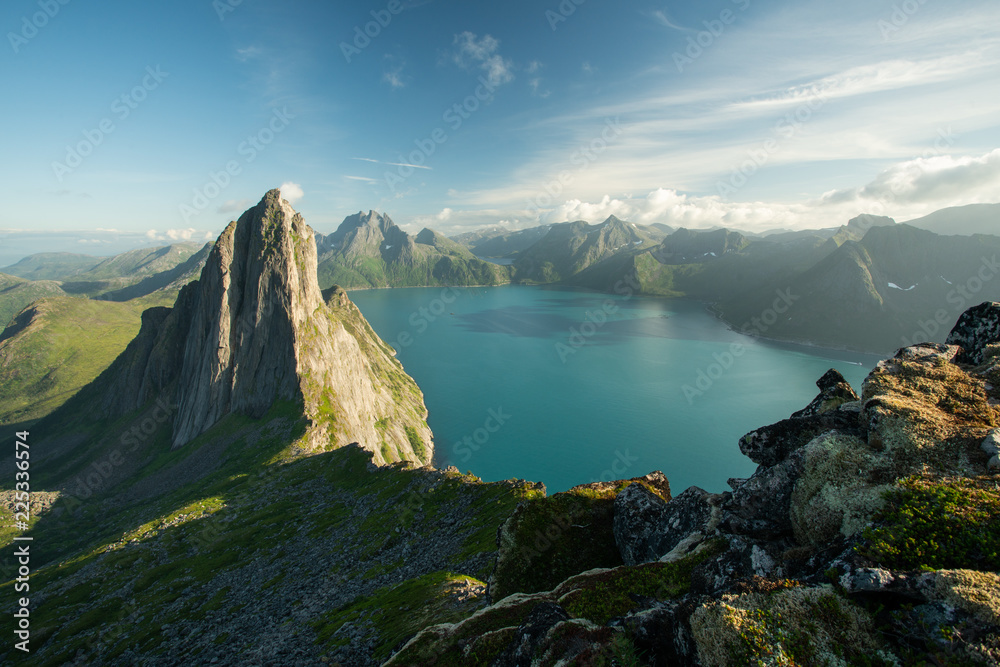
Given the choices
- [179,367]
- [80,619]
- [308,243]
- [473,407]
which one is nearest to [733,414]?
[473,407]

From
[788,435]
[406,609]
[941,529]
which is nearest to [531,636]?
[941,529]

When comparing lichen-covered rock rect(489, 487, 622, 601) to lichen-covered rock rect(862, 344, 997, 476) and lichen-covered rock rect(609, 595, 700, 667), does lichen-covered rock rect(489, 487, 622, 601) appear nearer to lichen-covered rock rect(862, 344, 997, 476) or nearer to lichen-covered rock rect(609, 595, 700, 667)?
lichen-covered rock rect(609, 595, 700, 667)

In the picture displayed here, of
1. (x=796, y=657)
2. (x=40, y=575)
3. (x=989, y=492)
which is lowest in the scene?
(x=40, y=575)

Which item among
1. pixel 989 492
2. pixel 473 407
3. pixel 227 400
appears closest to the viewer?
pixel 989 492

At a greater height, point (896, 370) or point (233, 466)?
point (896, 370)

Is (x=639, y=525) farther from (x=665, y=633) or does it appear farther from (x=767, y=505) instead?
(x=665, y=633)

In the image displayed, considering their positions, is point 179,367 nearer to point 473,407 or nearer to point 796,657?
point 473,407
